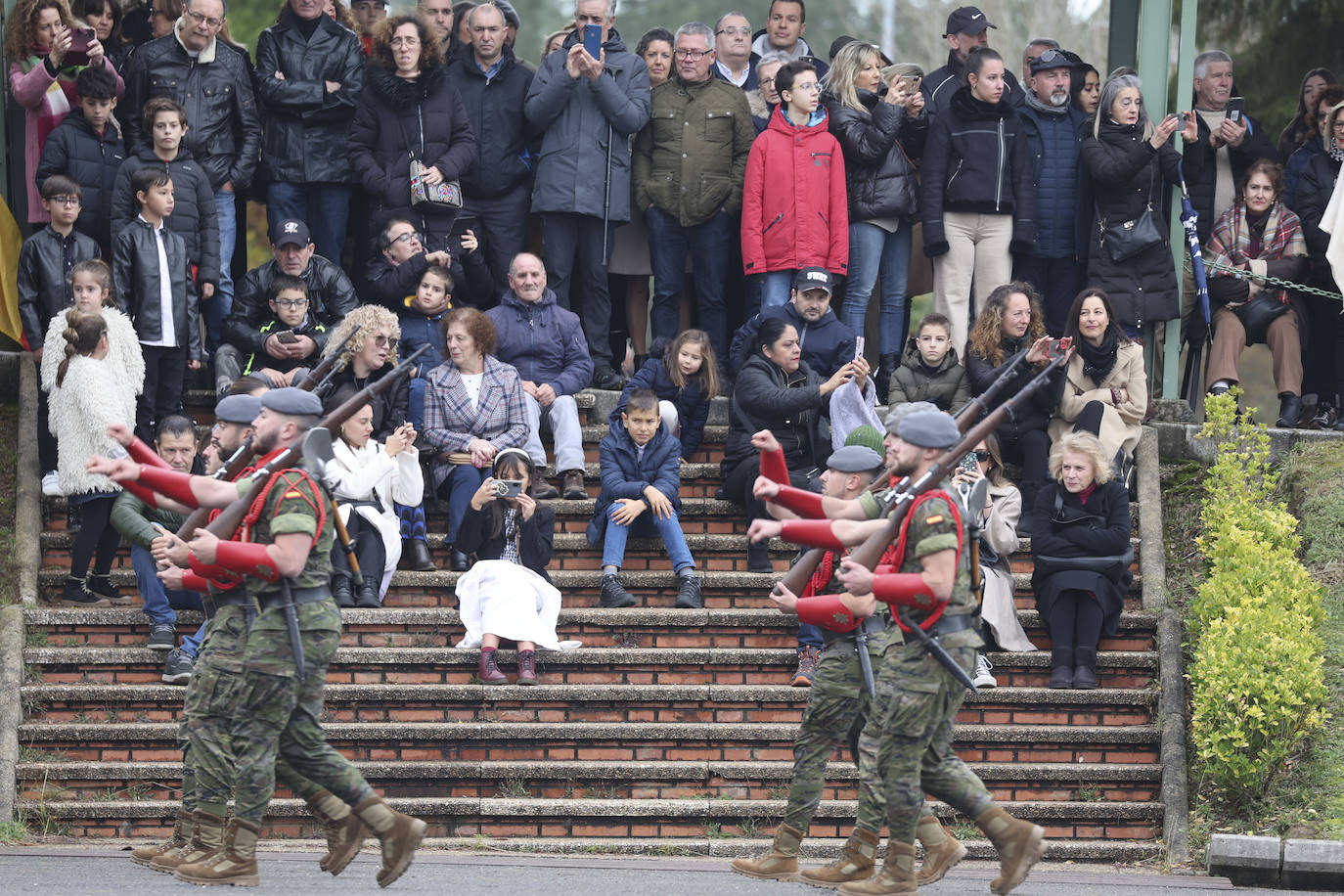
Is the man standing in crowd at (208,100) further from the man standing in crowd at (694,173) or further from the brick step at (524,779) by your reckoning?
the brick step at (524,779)

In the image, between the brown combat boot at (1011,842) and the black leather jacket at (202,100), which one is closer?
the brown combat boot at (1011,842)

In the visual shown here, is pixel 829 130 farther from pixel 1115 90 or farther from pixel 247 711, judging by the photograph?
pixel 247 711

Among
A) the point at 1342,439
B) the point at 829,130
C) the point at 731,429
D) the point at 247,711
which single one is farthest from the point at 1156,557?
the point at 247,711

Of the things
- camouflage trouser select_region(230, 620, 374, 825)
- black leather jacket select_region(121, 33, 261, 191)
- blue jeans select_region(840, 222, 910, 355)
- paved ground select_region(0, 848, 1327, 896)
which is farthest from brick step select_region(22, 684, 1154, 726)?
black leather jacket select_region(121, 33, 261, 191)

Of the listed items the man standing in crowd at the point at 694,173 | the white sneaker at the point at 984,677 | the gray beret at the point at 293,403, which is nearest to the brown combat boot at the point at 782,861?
the white sneaker at the point at 984,677

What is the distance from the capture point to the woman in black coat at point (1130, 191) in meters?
12.3

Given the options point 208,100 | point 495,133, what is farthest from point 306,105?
point 495,133

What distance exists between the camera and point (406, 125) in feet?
40.3

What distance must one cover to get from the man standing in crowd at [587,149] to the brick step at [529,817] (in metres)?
4.14

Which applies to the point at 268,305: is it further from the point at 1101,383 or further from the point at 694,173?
the point at 1101,383

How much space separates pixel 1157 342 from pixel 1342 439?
58.7 inches

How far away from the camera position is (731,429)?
11.6 meters

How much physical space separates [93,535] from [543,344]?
10.4ft

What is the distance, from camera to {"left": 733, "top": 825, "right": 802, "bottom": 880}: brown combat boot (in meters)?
8.44
